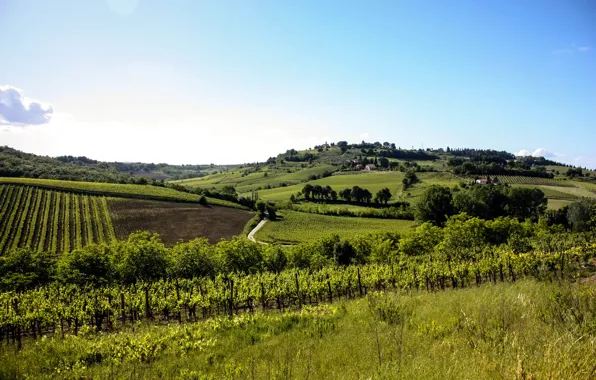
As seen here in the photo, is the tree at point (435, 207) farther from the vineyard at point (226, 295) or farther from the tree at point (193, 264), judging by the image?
the tree at point (193, 264)

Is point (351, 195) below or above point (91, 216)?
above

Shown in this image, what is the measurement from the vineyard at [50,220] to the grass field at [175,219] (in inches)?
149

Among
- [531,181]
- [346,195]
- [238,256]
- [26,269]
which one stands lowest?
→ [26,269]

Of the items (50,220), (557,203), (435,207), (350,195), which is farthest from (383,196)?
(50,220)

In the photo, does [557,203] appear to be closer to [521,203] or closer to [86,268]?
[521,203]

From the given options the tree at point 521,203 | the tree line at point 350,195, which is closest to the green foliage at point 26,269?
the tree line at point 350,195

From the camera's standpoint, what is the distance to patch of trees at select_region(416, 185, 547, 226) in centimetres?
9969

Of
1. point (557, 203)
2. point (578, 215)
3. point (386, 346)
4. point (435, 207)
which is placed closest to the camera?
point (386, 346)

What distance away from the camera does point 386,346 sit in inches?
291

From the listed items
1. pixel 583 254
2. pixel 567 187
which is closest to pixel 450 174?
pixel 567 187

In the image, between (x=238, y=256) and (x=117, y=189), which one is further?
(x=117, y=189)

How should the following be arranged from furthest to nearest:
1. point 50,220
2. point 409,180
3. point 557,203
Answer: point 409,180 → point 557,203 → point 50,220

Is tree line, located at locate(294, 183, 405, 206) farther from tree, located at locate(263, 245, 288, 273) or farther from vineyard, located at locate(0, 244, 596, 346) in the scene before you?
vineyard, located at locate(0, 244, 596, 346)

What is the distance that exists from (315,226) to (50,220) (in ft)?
220
